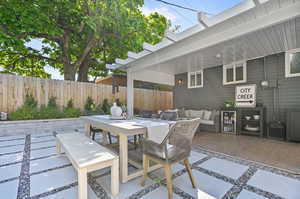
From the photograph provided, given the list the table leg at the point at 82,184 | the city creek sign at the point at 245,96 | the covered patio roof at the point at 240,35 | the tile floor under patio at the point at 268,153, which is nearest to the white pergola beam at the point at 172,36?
the covered patio roof at the point at 240,35

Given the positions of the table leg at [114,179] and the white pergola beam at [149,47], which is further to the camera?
the white pergola beam at [149,47]

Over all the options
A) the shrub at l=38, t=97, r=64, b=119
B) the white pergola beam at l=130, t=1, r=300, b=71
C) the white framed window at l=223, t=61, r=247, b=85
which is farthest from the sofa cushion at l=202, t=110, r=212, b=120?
the shrub at l=38, t=97, r=64, b=119

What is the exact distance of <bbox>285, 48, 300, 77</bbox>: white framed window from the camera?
4172 millimetres

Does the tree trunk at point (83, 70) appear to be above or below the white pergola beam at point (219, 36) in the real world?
above

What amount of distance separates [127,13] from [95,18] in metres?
1.35

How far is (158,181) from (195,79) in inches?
228

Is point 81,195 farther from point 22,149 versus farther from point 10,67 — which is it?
point 10,67

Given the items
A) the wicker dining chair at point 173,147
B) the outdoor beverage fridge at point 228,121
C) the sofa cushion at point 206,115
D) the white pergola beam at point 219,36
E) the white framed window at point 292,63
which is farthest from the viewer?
the sofa cushion at point 206,115

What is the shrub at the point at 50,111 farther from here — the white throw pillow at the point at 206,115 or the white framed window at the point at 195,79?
the white framed window at the point at 195,79

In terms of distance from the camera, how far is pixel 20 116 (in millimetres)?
4848

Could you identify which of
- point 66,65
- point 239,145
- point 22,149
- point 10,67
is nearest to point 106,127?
point 22,149

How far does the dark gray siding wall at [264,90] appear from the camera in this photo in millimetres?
4355

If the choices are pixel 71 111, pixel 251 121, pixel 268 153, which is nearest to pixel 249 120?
pixel 251 121

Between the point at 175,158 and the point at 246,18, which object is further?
the point at 246,18
